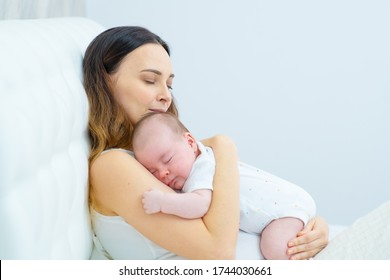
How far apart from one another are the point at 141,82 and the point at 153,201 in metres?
0.41

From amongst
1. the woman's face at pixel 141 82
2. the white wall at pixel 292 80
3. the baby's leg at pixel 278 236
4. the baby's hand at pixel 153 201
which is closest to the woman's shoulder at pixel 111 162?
the baby's hand at pixel 153 201

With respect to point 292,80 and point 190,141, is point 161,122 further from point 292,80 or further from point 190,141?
point 292,80

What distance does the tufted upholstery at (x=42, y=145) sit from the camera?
3.42 ft

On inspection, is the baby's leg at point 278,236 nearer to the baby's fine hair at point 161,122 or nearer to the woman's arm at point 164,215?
the woman's arm at point 164,215

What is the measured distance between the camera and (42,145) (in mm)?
1186

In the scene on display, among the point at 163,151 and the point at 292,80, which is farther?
the point at 292,80

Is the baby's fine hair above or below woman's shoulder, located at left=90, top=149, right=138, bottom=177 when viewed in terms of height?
above

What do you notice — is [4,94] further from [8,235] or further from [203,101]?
[203,101]

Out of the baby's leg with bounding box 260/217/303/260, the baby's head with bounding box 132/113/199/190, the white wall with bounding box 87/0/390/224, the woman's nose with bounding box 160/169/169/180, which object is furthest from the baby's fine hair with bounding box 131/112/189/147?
the white wall with bounding box 87/0/390/224

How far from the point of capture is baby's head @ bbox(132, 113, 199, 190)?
1.53 m

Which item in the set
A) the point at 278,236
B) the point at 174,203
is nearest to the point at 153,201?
the point at 174,203

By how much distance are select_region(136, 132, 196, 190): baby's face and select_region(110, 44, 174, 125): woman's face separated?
0.51 ft

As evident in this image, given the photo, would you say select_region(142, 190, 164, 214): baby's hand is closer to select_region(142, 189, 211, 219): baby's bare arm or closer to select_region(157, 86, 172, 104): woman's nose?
select_region(142, 189, 211, 219): baby's bare arm
